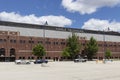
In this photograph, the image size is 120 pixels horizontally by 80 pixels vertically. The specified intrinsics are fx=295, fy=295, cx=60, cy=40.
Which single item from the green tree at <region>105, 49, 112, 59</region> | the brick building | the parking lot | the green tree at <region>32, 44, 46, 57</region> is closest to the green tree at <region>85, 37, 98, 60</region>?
the brick building

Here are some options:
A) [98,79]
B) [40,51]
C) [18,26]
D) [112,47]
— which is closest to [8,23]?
[18,26]

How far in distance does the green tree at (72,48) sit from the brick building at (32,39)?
13.7 ft

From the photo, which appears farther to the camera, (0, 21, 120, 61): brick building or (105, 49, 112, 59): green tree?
(105, 49, 112, 59): green tree

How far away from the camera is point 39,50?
114625 millimetres

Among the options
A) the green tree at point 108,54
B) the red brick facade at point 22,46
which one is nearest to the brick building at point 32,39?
the red brick facade at point 22,46

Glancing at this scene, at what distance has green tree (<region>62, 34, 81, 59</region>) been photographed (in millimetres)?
127025

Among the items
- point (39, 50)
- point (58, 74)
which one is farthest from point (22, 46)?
point (58, 74)

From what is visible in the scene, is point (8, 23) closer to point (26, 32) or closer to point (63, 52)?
point (26, 32)

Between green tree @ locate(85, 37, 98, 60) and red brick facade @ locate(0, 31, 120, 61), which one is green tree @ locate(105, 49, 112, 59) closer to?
green tree @ locate(85, 37, 98, 60)

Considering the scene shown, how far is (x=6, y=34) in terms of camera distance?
114688mm

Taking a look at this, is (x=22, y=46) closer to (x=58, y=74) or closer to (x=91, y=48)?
(x=91, y=48)

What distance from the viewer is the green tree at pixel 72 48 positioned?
12703 cm

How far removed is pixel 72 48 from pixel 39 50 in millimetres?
20923

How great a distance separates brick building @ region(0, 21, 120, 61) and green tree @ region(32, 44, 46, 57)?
5.95 meters
